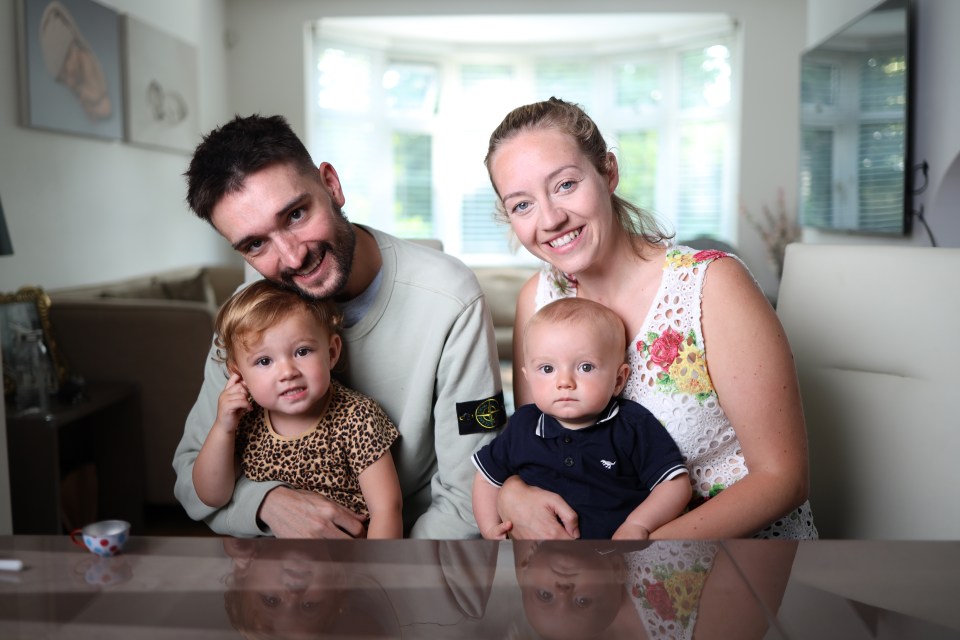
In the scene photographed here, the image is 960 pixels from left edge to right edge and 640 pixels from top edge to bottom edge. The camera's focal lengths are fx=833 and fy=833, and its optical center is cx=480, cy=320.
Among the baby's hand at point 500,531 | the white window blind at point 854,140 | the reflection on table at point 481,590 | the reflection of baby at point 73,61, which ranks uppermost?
the reflection of baby at point 73,61

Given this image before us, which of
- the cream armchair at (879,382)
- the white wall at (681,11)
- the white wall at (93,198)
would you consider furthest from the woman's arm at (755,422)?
the white wall at (681,11)

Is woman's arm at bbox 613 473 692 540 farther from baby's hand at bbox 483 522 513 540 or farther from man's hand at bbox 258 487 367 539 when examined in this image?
man's hand at bbox 258 487 367 539

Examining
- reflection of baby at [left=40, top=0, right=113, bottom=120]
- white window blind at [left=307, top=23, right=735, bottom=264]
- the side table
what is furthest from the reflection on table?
white window blind at [left=307, top=23, right=735, bottom=264]

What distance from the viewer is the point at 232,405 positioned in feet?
4.81

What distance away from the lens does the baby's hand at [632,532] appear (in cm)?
128

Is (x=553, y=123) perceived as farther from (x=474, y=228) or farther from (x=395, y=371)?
(x=474, y=228)

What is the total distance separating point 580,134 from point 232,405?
2.55 feet

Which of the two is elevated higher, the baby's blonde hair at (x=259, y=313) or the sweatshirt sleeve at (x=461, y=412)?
the baby's blonde hair at (x=259, y=313)

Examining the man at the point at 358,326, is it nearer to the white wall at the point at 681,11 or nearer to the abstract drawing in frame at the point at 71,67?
the abstract drawing in frame at the point at 71,67

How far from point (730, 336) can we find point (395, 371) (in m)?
0.64

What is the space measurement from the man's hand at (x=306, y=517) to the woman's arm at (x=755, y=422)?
0.54 meters

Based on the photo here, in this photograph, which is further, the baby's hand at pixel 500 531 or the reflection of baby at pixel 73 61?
the reflection of baby at pixel 73 61

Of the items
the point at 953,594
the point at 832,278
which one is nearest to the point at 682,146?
Answer: the point at 832,278

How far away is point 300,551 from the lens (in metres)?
Answer: 0.89
